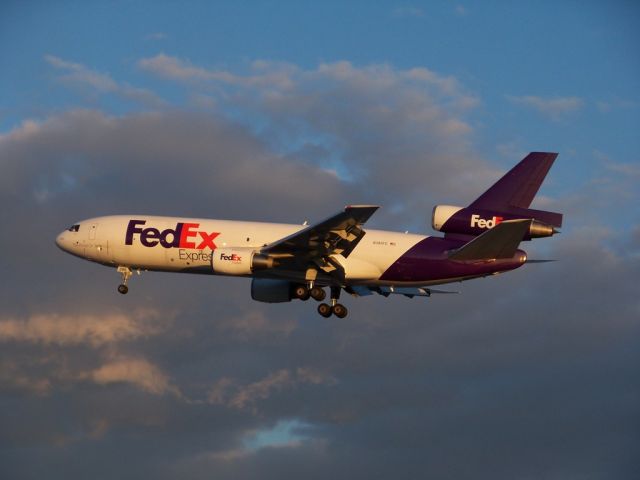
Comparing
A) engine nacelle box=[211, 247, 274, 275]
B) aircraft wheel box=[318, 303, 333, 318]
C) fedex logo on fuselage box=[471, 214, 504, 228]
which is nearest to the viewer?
engine nacelle box=[211, 247, 274, 275]

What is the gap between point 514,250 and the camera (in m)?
44.9

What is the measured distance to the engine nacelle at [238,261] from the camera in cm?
4634

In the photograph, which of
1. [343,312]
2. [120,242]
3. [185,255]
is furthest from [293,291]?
[120,242]

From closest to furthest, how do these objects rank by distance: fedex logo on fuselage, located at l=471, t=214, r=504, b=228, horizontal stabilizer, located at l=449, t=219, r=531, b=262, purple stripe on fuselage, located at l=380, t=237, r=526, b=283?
horizontal stabilizer, located at l=449, t=219, r=531, b=262, purple stripe on fuselage, located at l=380, t=237, r=526, b=283, fedex logo on fuselage, located at l=471, t=214, r=504, b=228

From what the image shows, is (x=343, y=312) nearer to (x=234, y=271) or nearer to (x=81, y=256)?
(x=234, y=271)

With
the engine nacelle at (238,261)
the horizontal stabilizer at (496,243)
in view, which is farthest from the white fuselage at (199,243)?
the horizontal stabilizer at (496,243)

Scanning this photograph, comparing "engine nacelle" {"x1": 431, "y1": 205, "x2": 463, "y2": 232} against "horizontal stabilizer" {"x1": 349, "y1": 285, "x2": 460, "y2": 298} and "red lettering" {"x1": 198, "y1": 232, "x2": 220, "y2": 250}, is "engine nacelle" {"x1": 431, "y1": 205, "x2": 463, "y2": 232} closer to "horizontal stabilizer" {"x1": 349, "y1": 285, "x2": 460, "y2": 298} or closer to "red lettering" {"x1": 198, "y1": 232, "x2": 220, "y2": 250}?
"horizontal stabilizer" {"x1": 349, "y1": 285, "x2": 460, "y2": 298}

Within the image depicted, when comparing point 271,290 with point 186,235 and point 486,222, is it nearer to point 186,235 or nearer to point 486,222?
point 186,235

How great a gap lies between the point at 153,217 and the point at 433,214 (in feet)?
50.9

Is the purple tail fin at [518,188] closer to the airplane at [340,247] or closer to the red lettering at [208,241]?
the airplane at [340,247]

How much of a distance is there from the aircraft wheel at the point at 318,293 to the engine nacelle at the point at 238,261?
3419 mm

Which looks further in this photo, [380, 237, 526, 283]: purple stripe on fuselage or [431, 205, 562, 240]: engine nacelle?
[431, 205, 562, 240]: engine nacelle

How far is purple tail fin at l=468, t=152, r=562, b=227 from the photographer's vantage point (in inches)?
1871

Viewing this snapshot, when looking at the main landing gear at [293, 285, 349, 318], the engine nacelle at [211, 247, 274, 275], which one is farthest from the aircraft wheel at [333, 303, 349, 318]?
the engine nacelle at [211, 247, 274, 275]
